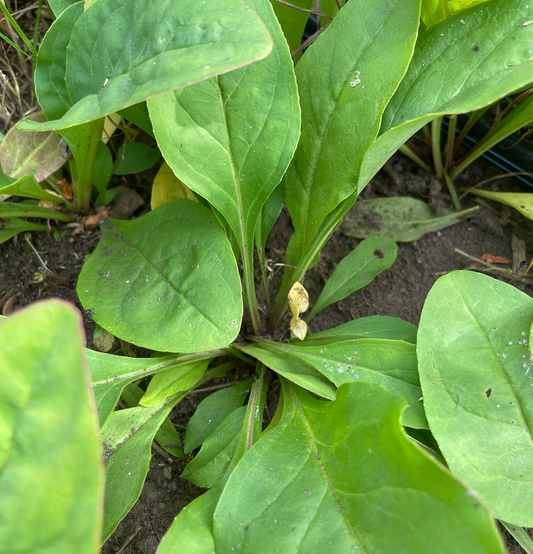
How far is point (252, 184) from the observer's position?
87 cm

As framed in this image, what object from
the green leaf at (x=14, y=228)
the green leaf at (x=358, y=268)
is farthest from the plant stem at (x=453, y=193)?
the green leaf at (x=14, y=228)

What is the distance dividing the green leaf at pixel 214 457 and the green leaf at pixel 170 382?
4.6 inches

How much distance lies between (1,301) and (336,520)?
0.94m

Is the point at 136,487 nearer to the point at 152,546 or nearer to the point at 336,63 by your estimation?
the point at 152,546

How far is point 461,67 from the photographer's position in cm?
74

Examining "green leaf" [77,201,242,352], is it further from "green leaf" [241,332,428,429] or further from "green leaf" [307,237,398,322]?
"green leaf" [307,237,398,322]

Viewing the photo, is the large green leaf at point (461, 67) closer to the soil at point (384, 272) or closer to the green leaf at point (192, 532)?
the soil at point (384, 272)

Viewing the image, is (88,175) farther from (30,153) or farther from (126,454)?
(126,454)

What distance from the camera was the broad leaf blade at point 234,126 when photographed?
2.46 ft

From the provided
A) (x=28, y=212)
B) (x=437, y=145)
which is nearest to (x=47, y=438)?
(x=28, y=212)

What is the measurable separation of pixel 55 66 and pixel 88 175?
10.6 inches

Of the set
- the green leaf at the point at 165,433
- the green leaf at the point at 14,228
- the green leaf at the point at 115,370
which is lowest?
the green leaf at the point at 165,433

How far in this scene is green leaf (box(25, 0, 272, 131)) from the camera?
1.80 ft

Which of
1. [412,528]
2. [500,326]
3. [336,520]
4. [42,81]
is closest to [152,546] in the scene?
[336,520]
